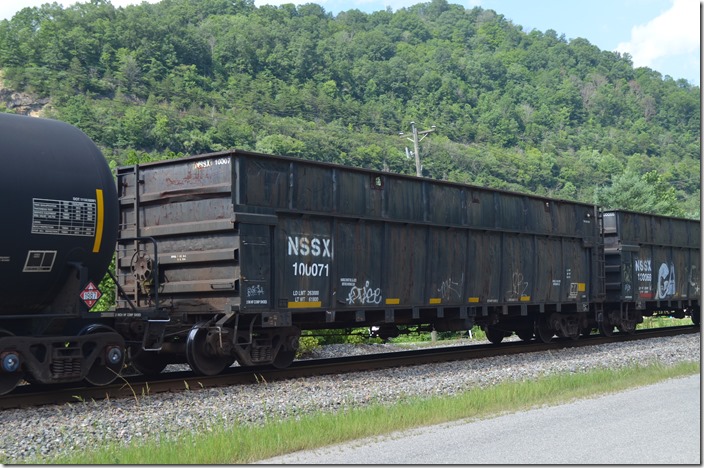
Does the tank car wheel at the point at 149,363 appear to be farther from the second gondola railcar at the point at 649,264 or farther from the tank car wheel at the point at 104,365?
the second gondola railcar at the point at 649,264

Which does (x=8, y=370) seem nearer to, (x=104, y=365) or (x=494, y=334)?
(x=104, y=365)

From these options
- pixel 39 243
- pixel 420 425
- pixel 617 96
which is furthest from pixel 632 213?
pixel 617 96

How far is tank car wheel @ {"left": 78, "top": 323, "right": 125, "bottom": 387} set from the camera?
11078 mm

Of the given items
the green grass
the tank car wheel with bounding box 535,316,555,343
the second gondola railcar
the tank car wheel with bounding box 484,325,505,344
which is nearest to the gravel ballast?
the green grass

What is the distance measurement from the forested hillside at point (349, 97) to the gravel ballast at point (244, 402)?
47.0m

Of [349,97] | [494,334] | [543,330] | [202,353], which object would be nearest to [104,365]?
[202,353]

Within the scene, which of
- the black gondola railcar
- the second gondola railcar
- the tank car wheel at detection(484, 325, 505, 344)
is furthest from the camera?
the second gondola railcar

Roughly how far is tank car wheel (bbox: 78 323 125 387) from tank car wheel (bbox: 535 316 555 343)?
12117 millimetres

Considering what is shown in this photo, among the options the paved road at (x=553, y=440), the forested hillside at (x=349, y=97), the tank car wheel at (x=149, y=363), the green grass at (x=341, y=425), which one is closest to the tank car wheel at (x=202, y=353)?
the tank car wheel at (x=149, y=363)

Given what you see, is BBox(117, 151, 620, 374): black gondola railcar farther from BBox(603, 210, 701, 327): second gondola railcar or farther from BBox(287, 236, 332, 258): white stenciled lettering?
BBox(603, 210, 701, 327): second gondola railcar

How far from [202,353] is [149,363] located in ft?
5.04

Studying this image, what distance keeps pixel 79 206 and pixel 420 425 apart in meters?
5.41

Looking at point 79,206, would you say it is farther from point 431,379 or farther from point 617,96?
point 617,96

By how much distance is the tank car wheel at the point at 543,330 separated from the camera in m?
20.4
